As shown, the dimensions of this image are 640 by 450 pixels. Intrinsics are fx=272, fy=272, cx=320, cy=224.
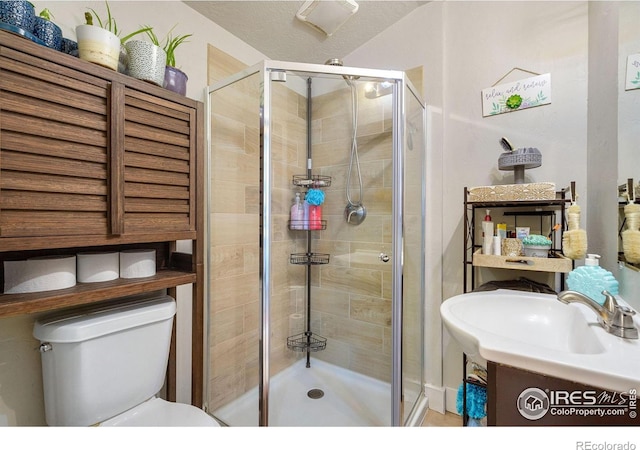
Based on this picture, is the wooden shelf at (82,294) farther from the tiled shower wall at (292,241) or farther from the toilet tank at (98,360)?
the tiled shower wall at (292,241)

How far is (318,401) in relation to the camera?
1.60m

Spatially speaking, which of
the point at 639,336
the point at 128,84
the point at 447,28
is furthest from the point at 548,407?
the point at 447,28

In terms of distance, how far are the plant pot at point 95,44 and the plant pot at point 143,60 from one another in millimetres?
87

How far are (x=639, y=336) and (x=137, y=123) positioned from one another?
1.57 m

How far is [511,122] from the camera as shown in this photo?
1.37 meters

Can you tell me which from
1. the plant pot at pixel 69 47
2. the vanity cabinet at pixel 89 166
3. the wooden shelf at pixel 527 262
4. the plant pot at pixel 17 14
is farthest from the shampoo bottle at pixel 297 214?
the plant pot at pixel 17 14

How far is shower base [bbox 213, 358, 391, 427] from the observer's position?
138 centimetres

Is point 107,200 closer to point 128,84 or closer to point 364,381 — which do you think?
point 128,84

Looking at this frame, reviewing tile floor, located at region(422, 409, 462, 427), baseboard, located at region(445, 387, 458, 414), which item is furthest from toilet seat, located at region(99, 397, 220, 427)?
baseboard, located at region(445, 387, 458, 414)

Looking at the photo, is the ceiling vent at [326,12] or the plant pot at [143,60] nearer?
the plant pot at [143,60]

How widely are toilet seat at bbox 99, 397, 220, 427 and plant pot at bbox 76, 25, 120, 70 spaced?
1183 millimetres

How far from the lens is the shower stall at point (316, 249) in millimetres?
1307

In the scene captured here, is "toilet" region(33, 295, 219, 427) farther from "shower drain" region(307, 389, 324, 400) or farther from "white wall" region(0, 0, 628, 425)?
"shower drain" region(307, 389, 324, 400)

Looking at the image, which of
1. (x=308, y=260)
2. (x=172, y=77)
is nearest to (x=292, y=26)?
(x=172, y=77)
